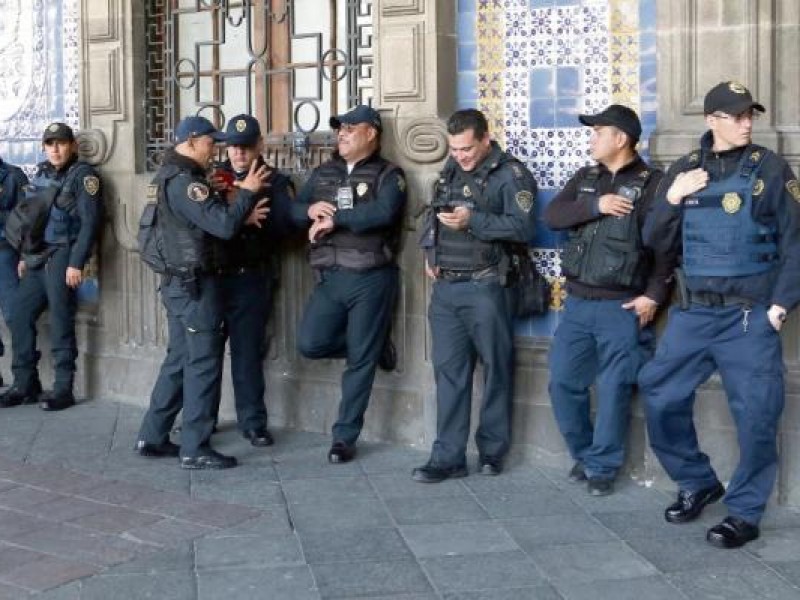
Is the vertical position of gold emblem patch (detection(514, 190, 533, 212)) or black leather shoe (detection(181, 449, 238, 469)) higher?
gold emblem patch (detection(514, 190, 533, 212))

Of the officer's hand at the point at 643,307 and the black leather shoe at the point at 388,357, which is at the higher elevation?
the officer's hand at the point at 643,307

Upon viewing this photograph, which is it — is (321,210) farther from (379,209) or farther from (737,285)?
(737,285)

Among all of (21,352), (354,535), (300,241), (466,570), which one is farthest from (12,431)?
(466,570)

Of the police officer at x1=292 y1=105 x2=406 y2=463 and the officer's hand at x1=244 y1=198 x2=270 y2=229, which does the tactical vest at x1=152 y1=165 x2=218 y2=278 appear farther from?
the police officer at x1=292 y1=105 x2=406 y2=463

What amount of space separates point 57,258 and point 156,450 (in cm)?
203

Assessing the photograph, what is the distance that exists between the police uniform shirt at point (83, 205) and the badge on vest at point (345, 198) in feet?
7.46

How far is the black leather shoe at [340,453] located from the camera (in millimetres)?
7789

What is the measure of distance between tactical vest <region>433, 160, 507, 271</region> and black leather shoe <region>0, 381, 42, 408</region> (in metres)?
3.68

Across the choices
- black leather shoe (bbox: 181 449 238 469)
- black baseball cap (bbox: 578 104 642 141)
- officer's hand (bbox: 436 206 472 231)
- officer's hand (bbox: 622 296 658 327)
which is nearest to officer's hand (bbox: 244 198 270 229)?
officer's hand (bbox: 436 206 472 231)

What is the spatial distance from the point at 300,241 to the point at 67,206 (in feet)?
5.79

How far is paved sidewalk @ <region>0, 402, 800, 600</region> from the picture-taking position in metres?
5.59

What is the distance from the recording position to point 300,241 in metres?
8.59

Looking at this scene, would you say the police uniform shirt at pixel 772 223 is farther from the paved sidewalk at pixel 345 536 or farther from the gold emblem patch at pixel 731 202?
the paved sidewalk at pixel 345 536

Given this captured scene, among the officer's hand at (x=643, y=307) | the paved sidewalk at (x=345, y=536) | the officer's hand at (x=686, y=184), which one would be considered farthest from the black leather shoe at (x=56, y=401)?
the officer's hand at (x=686, y=184)
